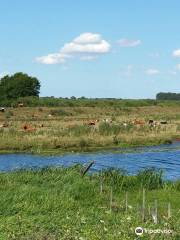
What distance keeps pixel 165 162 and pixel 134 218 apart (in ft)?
89.6

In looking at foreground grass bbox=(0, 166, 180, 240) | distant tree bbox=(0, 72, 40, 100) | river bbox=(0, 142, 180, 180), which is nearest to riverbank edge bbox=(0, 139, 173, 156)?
river bbox=(0, 142, 180, 180)

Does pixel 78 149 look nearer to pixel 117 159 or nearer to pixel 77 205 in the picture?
pixel 117 159

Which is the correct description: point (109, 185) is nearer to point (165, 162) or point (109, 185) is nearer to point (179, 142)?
point (165, 162)

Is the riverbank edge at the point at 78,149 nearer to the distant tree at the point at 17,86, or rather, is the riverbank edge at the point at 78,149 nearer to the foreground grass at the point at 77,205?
the foreground grass at the point at 77,205

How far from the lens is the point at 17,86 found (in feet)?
395

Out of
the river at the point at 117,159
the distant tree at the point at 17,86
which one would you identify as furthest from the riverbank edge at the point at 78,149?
the distant tree at the point at 17,86

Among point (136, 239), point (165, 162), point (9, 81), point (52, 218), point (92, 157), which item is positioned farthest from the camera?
point (9, 81)

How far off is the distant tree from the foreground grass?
307 ft

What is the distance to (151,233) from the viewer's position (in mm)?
14008

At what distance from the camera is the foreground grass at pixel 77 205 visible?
14.2m

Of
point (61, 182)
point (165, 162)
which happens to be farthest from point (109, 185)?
point (165, 162)

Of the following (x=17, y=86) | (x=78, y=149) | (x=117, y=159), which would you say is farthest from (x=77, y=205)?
(x=17, y=86)

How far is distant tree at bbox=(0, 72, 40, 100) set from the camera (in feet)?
393

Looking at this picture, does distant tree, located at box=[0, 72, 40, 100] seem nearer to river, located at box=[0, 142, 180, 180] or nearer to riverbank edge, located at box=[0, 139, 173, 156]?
riverbank edge, located at box=[0, 139, 173, 156]
